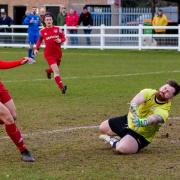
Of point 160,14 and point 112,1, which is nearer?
point 160,14

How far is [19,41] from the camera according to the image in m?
37.7

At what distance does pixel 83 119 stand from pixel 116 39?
23.1 meters

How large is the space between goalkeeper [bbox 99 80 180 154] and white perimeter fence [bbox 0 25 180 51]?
75.9 feet

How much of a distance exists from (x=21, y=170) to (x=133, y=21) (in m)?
36.5

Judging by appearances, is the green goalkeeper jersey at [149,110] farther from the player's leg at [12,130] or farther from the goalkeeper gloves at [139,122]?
the player's leg at [12,130]

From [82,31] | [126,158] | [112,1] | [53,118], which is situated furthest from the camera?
[112,1]

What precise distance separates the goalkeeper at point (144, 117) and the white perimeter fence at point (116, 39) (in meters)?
23.1

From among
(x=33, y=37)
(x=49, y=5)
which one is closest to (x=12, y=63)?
(x=33, y=37)

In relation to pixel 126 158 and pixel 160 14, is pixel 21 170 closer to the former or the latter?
pixel 126 158

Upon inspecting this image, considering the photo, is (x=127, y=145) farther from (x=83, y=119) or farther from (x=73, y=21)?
(x=73, y=21)

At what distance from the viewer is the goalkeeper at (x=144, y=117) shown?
9.63m

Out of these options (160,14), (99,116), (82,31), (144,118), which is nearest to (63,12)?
(82,31)

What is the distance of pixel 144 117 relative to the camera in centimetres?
1003

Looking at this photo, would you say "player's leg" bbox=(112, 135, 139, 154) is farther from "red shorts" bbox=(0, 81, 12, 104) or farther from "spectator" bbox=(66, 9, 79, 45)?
"spectator" bbox=(66, 9, 79, 45)
